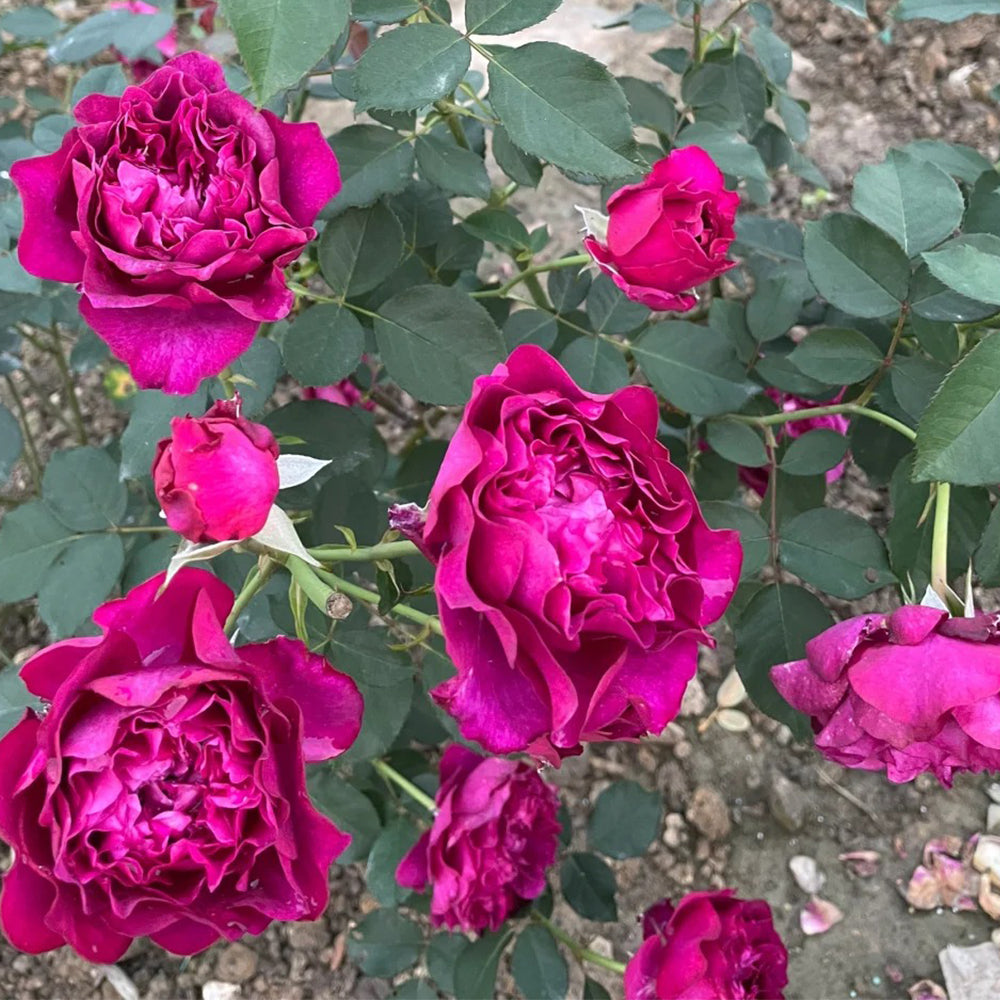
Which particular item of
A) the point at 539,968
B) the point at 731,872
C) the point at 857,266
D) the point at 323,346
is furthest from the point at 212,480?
the point at 731,872

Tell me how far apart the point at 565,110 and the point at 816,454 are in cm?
54

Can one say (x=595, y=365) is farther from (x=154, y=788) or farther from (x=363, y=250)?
(x=154, y=788)

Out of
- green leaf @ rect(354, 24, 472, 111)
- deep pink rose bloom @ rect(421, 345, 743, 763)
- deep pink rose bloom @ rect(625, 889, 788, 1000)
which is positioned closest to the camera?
deep pink rose bloom @ rect(421, 345, 743, 763)

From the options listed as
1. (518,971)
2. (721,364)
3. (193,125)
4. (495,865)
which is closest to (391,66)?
(193,125)

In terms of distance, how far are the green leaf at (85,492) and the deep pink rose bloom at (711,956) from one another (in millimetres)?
778

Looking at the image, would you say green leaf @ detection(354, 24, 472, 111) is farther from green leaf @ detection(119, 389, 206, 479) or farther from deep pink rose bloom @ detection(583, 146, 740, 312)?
green leaf @ detection(119, 389, 206, 479)

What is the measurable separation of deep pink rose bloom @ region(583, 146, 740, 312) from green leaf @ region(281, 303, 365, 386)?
27 cm

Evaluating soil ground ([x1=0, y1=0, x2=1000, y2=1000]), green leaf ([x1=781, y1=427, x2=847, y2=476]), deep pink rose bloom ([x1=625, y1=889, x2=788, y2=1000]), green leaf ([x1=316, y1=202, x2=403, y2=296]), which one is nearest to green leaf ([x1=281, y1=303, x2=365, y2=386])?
green leaf ([x1=316, y1=202, x2=403, y2=296])

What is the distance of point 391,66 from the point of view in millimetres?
848

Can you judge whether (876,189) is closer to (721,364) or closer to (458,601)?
(721,364)

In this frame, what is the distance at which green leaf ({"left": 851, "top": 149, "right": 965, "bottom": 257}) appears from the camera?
103cm

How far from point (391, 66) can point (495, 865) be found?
845 millimetres

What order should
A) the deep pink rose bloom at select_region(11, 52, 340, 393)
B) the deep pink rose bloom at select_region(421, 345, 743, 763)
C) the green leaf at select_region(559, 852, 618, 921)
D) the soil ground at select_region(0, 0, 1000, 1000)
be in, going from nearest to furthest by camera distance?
the deep pink rose bloom at select_region(421, 345, 743, 763) → the deep pink rose bloom at select_region(11, 52, 340, 393) → the green leaf at select_region(559, 852, 618, 921) → the soil ground at select_region(0, 0, 1000, 1000)

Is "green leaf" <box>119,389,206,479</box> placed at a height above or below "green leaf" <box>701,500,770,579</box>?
above
